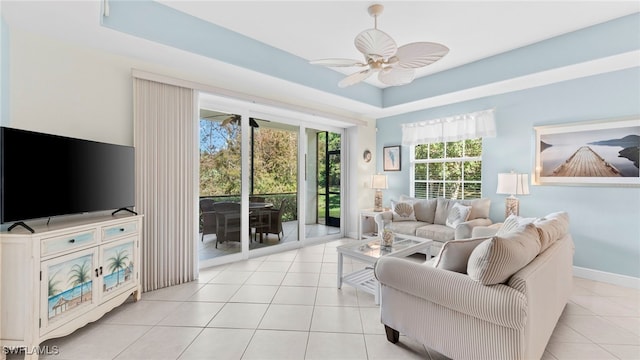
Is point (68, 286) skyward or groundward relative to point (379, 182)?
groundward

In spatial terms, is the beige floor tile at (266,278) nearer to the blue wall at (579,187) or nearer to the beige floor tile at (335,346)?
the beige floor tile at (335,346)

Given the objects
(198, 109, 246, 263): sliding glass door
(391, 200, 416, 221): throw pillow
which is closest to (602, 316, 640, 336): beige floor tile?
(391, 200, 416, 221): throw pillow

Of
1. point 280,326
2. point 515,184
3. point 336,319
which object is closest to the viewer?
point 280,326

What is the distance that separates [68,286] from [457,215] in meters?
4.23

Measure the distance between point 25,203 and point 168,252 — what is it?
139 centimetres

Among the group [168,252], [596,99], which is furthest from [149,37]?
[596,99]

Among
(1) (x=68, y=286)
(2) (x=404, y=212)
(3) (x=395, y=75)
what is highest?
(3) (x=395, y=75)

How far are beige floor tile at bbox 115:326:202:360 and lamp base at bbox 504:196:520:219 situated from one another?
396 cm

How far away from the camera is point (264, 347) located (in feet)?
6.48

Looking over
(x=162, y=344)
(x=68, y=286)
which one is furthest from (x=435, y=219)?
(x=68, y=286)

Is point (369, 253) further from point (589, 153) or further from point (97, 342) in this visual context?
point (589, 153)

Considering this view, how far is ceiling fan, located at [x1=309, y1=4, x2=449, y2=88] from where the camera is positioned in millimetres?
2129

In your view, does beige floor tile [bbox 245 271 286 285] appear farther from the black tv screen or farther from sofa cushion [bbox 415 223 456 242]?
sofa cushion [bbox 415 223 456 242]

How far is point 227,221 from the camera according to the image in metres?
3.92
